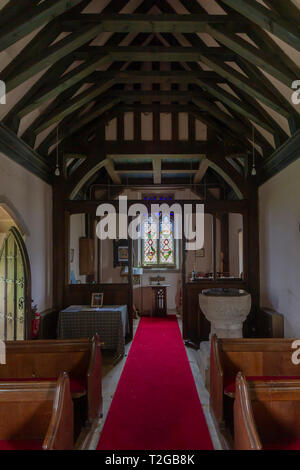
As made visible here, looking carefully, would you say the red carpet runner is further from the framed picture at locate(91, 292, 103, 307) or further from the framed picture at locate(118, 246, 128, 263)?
the framed picture at locate(118, 246, 128, 263)

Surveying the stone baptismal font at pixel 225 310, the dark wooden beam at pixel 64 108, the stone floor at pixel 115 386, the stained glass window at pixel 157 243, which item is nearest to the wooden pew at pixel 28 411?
the stone floor at pixel 115 386

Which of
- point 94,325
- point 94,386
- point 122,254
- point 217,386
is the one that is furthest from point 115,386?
point 122,254

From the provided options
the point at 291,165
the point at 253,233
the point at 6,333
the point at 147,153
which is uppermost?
the point at 147,153

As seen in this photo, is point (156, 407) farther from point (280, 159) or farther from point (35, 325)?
point (280, 159)

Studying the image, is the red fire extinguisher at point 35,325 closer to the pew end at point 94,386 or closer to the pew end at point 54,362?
the pew end at point 54,362

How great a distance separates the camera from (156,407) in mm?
3445

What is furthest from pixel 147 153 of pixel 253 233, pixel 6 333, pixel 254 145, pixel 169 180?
pixel 6 333

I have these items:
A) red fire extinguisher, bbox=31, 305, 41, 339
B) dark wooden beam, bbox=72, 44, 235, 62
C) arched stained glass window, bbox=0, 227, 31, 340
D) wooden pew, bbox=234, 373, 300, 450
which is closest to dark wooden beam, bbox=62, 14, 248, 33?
dark wooden beam, bbox=72, 44, 235, 62

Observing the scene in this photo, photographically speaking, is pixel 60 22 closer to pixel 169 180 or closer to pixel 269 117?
pixel 269 117

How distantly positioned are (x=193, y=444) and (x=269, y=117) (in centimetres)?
448

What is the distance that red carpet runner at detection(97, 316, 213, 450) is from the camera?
279 cm

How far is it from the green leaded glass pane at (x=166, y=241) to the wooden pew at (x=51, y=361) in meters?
6.64

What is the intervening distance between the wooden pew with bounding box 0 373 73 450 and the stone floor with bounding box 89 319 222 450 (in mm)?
725

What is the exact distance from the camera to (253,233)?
6.28m
